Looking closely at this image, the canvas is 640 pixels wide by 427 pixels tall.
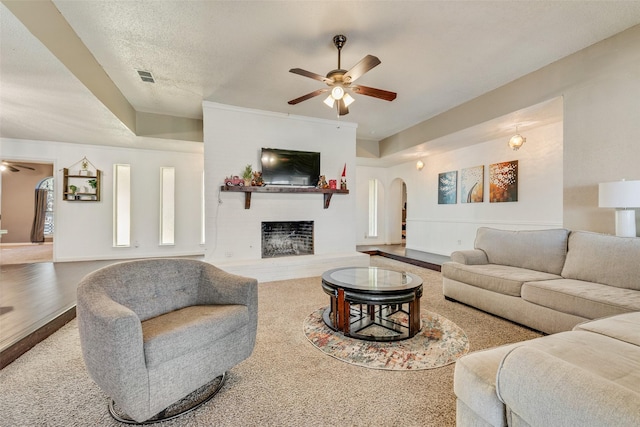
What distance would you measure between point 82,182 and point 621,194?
8215 millimetres

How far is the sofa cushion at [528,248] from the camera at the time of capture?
9.35ft

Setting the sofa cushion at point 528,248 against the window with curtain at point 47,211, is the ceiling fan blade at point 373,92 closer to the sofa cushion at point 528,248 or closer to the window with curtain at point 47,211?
the sofa cushion at point 528,248

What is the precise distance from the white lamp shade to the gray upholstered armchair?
327cm

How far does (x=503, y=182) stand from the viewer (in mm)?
5238

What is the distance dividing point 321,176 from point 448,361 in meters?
3.64

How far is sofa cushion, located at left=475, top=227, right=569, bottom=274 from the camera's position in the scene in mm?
2850

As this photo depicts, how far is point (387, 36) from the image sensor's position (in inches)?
108

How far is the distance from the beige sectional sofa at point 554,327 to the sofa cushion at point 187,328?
4.11 feet

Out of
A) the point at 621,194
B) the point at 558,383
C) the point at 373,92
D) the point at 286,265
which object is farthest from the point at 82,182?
the point at 621,194

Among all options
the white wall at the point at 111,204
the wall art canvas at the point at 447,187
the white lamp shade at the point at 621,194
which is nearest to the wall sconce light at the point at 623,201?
the white lamp shade at the point at 621,194

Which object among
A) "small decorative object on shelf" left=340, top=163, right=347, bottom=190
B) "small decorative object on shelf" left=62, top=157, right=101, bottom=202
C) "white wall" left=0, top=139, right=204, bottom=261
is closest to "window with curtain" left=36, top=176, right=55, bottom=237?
"white wall" left=0, top=139, right=204, bottom=261

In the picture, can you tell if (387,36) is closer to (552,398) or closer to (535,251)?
(535,251)

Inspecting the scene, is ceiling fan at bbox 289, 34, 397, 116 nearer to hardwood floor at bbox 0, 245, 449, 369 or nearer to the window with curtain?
hardwood floor at bbox 0, 245, 449, 369

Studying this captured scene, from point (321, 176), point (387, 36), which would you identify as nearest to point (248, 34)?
point (387, 36)
